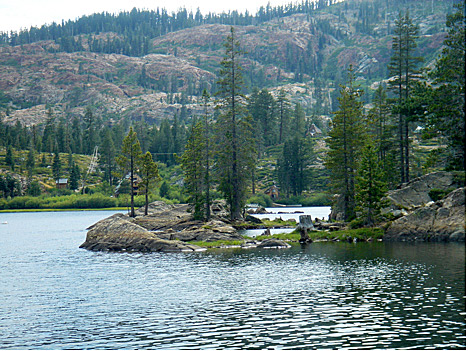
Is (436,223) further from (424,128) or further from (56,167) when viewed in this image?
(56,167)

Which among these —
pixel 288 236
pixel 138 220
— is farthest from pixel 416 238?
pixel 138 220

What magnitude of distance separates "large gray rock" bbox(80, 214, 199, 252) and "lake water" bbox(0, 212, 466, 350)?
4.25 meters

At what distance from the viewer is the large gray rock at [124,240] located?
54.4 meters

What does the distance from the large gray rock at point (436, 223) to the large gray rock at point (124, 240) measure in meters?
23.3

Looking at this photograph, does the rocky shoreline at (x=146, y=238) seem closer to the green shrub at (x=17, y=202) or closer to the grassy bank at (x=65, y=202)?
the grassy bank at (x=65, y=202)

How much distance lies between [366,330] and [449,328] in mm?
3603

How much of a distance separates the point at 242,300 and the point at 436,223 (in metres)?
33.4

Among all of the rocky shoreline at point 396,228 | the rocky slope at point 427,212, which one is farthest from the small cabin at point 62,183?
the rocky slope at point 427,212

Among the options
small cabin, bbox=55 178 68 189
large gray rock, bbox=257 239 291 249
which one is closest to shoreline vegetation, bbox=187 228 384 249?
large gray rock, bbox=257 239 291 249

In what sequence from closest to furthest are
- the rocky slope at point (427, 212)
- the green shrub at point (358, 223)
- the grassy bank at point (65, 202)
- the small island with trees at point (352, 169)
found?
the rocky slope at point (427, 212) → the small island with trees at point (352, 169) → the green shrub at point (358, 223) → the grassy bank at point (65, 202)

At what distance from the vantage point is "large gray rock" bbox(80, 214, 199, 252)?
178 ft

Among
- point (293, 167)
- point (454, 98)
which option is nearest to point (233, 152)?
point (454, 98)

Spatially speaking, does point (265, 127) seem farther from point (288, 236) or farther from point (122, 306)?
point (122, 306)

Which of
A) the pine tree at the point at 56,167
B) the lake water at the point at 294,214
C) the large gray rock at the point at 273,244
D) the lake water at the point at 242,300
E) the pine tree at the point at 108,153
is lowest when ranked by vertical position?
the lake water at the point at 294,214
